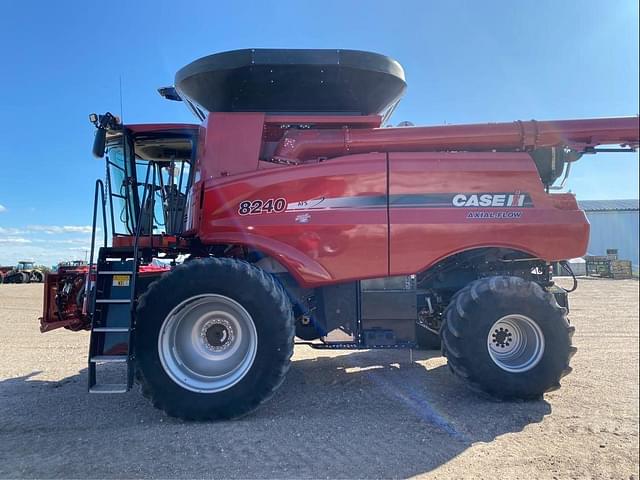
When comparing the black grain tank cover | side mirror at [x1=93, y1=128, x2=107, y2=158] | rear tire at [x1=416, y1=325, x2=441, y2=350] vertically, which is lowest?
rear tire at [x1=416, y1=325, x2=441, y2=350]

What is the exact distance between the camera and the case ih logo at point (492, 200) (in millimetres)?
4316

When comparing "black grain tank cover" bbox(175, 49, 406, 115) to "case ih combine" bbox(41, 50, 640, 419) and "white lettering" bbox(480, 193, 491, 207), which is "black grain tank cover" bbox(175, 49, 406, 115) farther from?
"white lettering" bbox(480, 193, 491, 207)

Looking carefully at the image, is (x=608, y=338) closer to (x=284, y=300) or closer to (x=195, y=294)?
(x=284, y=300)

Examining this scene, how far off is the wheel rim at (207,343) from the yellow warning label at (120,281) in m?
0.62

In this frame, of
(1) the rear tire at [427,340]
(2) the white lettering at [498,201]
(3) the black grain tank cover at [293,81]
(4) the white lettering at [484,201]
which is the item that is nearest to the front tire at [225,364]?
(3) the black grain tank cover at [293,81]

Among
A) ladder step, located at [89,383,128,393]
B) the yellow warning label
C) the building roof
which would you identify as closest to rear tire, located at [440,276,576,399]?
the building roof

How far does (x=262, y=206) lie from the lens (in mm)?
4289

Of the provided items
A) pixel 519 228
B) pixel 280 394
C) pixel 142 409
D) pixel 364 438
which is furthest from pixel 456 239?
pixel 142 409

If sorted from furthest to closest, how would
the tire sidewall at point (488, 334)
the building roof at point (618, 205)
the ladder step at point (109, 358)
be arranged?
the tire sidewall at point (488, 334) → the ladder step at point (109, 358) → the building roof at point (618, 205)

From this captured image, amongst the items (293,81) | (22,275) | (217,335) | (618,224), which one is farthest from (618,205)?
(22,275)

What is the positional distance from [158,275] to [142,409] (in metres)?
1.35

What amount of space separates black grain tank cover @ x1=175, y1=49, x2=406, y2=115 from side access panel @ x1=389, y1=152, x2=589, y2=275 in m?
0.87

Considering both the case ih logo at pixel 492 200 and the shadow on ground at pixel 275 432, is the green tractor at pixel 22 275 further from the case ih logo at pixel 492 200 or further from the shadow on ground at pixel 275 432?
the case ih logo at pixel 492 200

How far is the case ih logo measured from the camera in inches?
170
